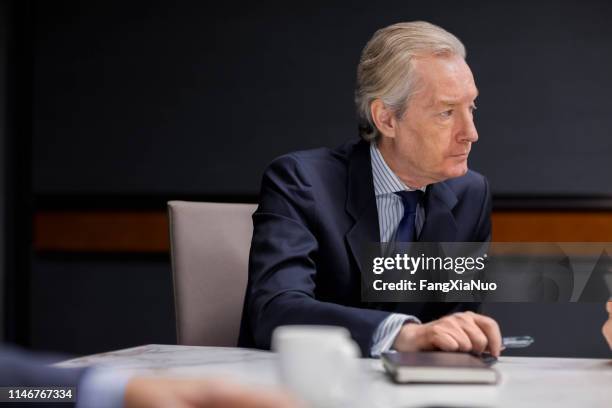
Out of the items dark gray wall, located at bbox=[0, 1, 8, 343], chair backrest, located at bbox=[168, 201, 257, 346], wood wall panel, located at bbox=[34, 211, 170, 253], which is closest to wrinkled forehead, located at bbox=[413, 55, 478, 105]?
chair backrest, located at bbox=[168, 201, 257, 346]

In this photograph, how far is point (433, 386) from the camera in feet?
2.67

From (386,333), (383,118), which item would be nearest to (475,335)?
(386,333)

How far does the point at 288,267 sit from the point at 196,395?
3.02 ft

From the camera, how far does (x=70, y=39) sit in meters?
3.22

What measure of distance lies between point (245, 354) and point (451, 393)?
16.6 inches

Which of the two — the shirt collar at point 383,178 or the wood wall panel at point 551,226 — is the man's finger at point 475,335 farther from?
the wood wall panel at point 551,226

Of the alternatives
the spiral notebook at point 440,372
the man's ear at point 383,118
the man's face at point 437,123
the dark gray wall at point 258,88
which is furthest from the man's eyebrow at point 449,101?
the dark gray wall at point 258,88

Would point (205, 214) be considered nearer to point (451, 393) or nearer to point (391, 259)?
point (391, 259)

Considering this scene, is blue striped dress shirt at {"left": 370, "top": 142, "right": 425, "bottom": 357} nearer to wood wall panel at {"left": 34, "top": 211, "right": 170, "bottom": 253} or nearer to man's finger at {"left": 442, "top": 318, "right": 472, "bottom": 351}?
man's finger at {"left": 442, "top": 318, "right": 472, "bottom": 351}

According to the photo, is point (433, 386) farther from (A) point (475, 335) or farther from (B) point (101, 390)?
(B) point (101, 390)

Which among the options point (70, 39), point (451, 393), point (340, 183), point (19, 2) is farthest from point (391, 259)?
point (19, 2)

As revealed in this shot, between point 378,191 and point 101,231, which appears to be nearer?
point 378,191

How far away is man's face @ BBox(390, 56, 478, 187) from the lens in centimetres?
158

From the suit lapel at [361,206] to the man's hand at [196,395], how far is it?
1035 mm
